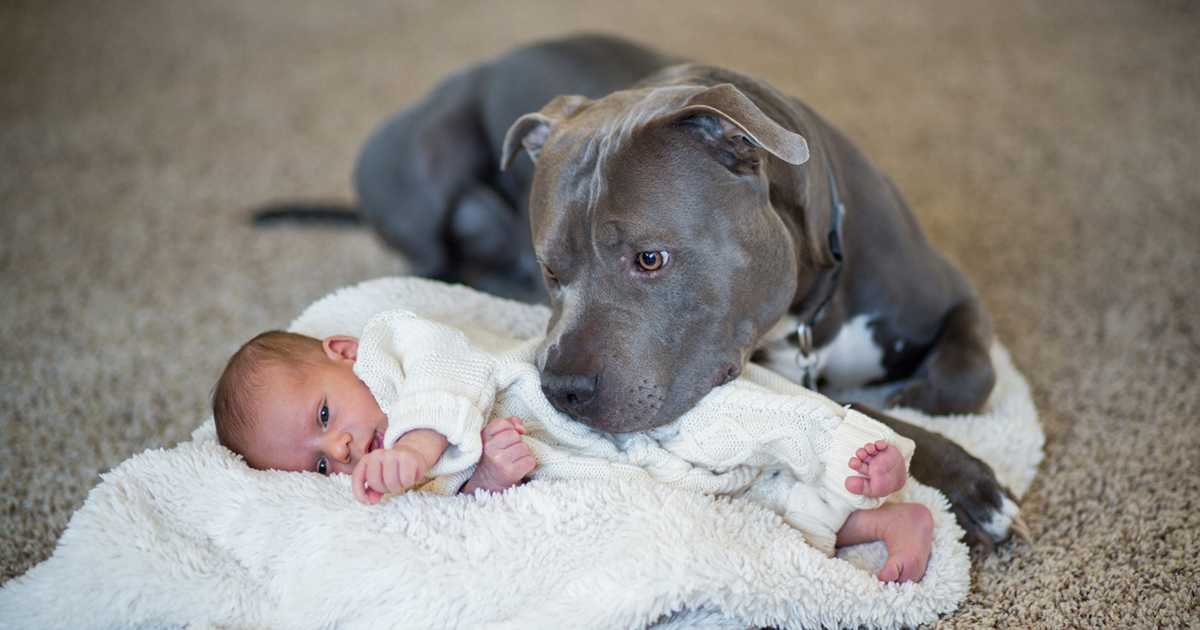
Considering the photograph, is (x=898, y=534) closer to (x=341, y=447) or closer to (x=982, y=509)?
(x=982, y=509)

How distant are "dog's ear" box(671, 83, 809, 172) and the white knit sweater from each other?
0.39 meters

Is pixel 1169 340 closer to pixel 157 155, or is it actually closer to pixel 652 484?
pixel 652 484

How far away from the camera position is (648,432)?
1.75 meters

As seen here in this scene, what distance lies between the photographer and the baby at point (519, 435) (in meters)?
1.61

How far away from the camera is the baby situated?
1.61 metres

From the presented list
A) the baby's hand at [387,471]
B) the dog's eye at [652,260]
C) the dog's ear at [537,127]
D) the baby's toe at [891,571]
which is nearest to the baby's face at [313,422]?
the baby's hand at [387,471]

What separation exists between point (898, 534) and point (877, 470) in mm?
157

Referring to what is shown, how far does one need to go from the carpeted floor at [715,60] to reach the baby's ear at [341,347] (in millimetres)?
611

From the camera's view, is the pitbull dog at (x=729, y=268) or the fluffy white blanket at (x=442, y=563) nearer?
the fluffy white blanket at (x=442, y=563)

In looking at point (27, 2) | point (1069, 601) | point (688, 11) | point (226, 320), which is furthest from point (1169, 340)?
point (27, 2)

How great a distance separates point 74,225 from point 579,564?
2.54m

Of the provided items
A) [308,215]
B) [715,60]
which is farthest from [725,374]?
[715,60]

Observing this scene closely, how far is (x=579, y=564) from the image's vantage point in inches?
59.7

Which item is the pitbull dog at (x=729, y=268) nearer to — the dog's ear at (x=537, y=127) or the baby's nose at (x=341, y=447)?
the dog's ear at (x=537, y=127)
